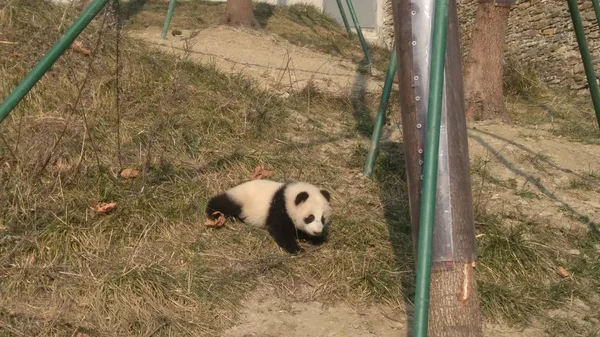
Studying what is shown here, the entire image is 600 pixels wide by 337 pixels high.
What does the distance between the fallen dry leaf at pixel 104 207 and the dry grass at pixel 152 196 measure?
0.16 feet

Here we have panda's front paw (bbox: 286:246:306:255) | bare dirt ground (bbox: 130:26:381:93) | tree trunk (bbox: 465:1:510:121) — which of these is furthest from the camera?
bare dirt ground (bbox: 130:26:381:93)

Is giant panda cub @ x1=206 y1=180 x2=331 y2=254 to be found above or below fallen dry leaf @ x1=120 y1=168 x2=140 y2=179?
below

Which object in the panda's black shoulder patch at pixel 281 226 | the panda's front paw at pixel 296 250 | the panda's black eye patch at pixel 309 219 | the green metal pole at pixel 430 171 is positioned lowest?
the panda's front paw at pixel 296 250

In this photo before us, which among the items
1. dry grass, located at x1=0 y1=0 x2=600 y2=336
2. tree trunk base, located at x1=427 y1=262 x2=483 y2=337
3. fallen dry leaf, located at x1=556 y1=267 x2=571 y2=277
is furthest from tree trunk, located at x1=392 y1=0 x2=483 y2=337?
fallen dry leaf, located at x1=556 y1=267 x2=571 y2=277

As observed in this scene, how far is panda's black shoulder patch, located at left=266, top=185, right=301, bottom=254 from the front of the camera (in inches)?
200

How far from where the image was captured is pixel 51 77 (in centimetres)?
687

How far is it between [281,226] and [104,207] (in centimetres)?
122

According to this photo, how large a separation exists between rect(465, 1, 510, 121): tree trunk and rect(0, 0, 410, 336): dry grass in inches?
66.5

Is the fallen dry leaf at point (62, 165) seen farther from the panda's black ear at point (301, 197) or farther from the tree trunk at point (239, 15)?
the tree trunk at point (239, 15)

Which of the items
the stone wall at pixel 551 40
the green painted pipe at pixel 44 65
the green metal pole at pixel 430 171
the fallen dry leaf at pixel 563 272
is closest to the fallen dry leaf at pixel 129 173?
the green painted pipe at pixel 44 65

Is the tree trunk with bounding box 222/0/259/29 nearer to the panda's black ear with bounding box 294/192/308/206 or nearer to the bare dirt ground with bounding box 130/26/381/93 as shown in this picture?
the bare dirt ground with bounding box 130/26/381/93

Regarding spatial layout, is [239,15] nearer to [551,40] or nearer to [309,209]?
[551,40]

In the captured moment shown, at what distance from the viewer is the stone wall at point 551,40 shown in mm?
11008

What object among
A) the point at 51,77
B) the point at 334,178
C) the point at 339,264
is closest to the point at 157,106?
the point at 51,77
